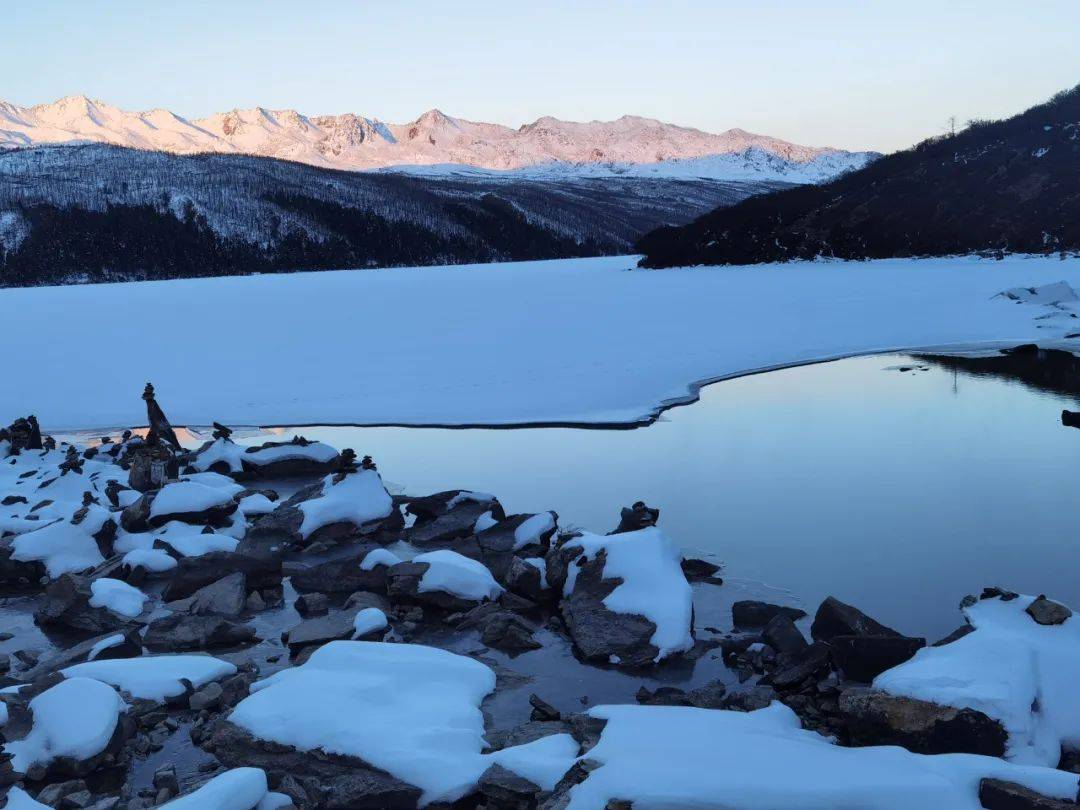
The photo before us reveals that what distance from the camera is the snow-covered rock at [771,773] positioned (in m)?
5.13

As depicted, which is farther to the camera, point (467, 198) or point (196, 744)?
point (467, 198)

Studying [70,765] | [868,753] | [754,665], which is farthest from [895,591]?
[70,765]

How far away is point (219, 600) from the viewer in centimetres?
948

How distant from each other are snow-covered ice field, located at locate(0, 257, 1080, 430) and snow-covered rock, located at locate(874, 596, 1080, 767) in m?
11.4

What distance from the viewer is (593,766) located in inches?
221

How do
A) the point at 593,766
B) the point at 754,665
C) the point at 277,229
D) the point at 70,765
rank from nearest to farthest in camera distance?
the point at 593,766, the point at 70,765, the point at 754,665, the point at 277,229

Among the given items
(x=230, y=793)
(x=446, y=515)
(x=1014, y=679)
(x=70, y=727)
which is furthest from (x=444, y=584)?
(x=1014, y=679)

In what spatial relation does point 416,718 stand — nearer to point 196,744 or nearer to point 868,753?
point 196,744

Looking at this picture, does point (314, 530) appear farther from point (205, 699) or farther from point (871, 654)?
point (871, 654)

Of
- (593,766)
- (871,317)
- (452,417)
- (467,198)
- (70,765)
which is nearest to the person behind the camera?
(593,766)

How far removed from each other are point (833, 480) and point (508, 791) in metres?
9.10

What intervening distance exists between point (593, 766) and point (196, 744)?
3.12 m

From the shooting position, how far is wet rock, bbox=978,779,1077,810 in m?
4.86

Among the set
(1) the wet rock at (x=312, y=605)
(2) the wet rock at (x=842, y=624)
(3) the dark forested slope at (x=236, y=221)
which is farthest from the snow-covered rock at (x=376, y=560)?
(3) the dark forested slope at (x=236, y=221)
